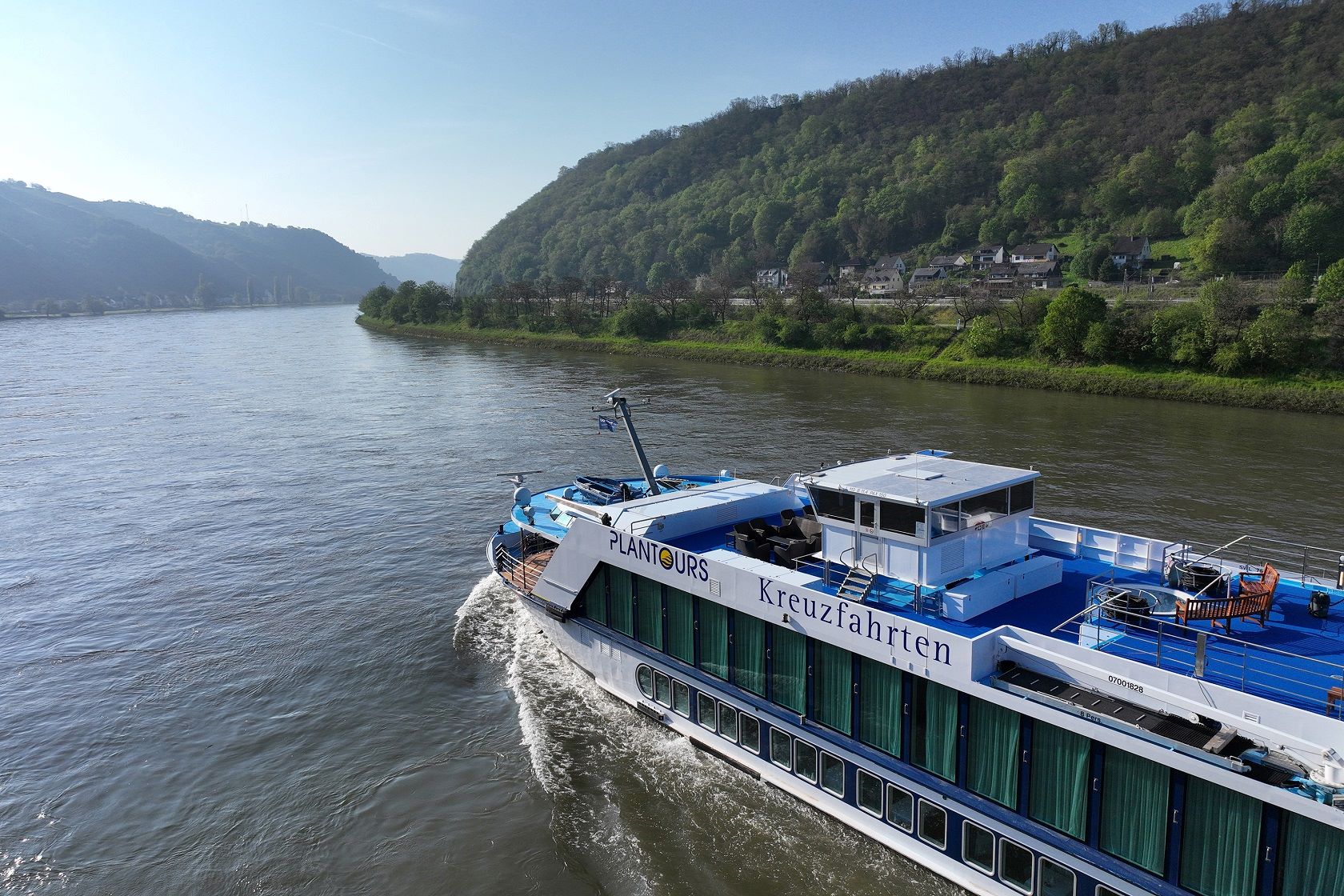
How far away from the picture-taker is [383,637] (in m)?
20.7

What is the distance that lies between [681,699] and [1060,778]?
703 cm

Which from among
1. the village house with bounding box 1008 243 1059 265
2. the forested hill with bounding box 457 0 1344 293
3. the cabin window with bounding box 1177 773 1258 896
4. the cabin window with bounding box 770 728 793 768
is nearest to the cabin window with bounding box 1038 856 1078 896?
the cabin window with bounding box 1177 773 1258 896

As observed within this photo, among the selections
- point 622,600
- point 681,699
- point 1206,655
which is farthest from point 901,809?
point 622,600

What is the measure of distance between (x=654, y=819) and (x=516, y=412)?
124 ft

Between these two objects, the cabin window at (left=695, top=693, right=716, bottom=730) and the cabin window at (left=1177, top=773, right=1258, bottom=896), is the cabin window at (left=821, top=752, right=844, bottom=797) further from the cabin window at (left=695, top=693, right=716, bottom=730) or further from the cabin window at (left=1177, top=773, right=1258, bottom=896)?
the cabin window at (left=1177, top=773, right=1258, bottom=896)

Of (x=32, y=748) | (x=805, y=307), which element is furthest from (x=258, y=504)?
(x=805, y=307)

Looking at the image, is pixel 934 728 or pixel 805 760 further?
pixel 805 760

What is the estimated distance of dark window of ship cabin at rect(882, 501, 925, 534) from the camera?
12.6 m

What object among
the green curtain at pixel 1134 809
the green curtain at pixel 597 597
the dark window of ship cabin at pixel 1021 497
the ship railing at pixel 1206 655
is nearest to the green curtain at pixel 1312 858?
the green curtain at pixel 1134 809

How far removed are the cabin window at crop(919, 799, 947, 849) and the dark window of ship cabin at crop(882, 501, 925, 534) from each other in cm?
391

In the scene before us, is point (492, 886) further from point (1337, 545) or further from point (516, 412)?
point (516, 412)

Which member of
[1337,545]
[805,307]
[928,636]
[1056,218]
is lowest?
[1337,545]

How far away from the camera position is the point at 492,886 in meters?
12.8

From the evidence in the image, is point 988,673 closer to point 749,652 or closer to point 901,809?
point 901,809
